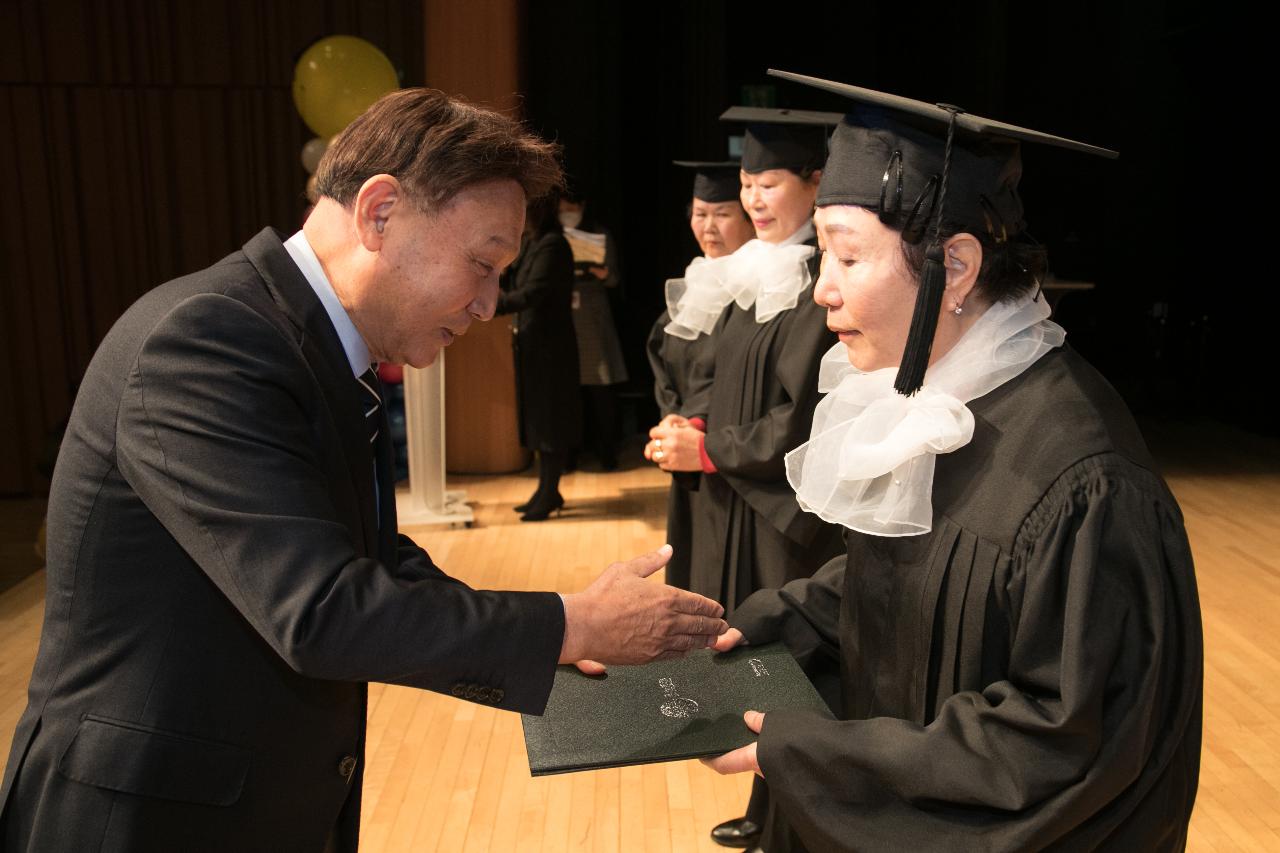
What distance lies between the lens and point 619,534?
5758 mm

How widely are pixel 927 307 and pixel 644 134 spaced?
7293 mm

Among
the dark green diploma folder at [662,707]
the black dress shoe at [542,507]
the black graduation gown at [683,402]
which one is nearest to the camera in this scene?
the dark green diploma folder at [662,707]

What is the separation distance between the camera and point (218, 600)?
1.25 m

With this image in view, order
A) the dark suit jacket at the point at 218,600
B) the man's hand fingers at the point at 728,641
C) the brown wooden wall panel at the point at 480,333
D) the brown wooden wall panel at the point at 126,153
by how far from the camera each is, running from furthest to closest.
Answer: the brown wooden wall panel at the point at 126,153 < the brown wooden wall panel at the point at 480,333 < the man's hand fingers at the point at 728,641 < the dark suit jacket at the point at 218,600

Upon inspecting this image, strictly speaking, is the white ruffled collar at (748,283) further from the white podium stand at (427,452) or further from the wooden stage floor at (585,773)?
the white podium stand at (427,452)

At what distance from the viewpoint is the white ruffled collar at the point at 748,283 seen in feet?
9.60

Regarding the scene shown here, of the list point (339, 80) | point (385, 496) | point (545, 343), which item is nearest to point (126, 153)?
point (339, 80)

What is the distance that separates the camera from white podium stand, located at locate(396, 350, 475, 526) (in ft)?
18.7

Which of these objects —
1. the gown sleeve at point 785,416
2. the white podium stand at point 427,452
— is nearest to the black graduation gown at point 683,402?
the gown sleeve at point 785,416

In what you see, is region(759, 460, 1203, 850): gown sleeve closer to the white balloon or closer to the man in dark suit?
the man in dark suit

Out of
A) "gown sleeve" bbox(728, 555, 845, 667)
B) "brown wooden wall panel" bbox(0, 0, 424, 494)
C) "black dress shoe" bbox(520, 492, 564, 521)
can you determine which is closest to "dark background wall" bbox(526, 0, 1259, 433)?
"brown wooden wall panel" bbox(0, 0, 424, 494)

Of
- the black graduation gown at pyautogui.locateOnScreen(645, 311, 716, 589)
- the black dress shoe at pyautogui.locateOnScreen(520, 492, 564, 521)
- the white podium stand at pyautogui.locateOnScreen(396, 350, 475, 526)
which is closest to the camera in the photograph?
the black graduation gown at pyautogui.locateOnScreen(645, 311, 716, 589)

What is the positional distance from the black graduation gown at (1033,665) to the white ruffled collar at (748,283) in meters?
1.53

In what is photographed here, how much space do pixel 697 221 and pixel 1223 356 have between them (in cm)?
707
